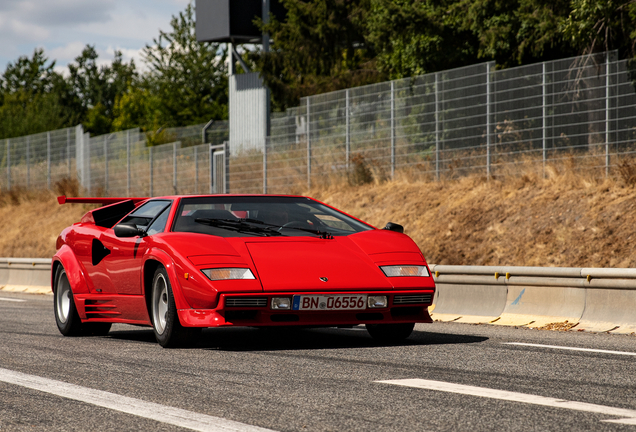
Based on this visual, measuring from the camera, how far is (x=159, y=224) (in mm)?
8430

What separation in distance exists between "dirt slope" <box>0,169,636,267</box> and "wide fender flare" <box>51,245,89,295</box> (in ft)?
25.0

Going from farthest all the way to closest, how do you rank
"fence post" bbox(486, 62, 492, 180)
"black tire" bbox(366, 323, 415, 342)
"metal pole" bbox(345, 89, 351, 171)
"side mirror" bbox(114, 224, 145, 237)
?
"metal pole" bbox(345, 89, 351, 171), "fence post" bbox(486, 62, 492, 180), "side mirror" bbox(114, 224, 145, 237), "black tire" bbox(366, 323, 415, 342)

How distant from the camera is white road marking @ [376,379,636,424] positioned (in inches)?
182

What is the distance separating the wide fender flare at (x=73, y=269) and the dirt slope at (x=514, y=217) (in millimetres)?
7623

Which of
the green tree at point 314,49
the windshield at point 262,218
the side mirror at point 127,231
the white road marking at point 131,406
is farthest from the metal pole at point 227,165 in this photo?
the white road marking at point 131,406

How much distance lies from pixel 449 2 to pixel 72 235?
15.3m

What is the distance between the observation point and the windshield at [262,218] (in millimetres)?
8117

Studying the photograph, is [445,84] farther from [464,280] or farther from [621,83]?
[464,280]

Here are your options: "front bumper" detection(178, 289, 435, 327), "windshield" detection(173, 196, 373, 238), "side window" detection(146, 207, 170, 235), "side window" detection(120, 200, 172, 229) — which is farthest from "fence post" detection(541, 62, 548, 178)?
"side window" detection(146, 207, 170, 235)

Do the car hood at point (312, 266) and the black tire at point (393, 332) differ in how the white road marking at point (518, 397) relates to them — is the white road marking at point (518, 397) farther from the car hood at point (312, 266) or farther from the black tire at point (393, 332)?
the black tire at point (393, 332)

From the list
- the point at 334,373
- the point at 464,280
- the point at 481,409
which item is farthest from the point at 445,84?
the point at 481,409

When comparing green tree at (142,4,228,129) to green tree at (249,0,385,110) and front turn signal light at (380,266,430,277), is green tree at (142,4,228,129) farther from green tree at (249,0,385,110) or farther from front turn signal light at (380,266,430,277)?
front turn signal light at (380,266,430,277)

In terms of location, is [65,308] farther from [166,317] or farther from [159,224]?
[166,317]

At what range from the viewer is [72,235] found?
984 centimetres
